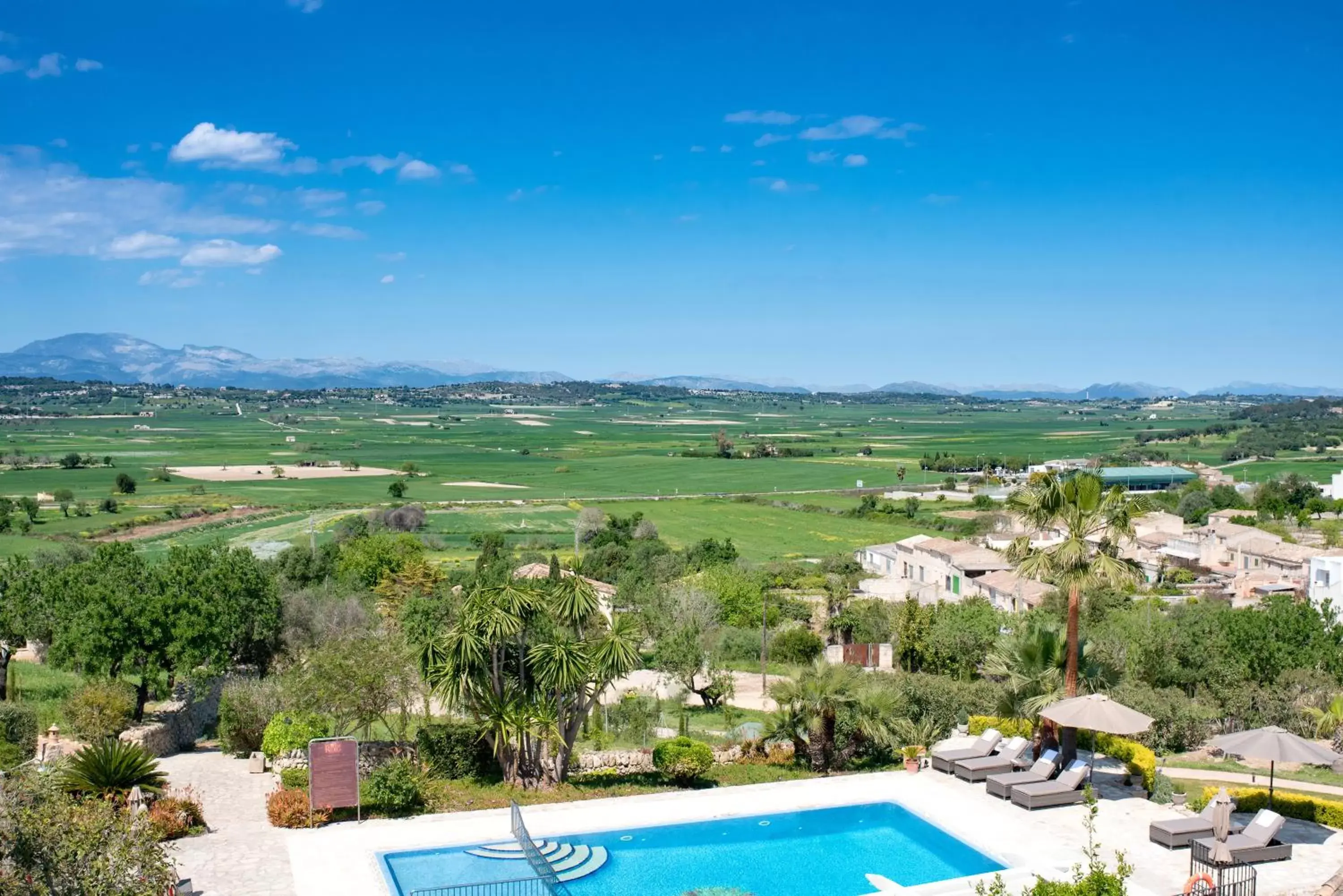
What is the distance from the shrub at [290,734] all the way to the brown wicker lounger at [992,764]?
11981 millimetres

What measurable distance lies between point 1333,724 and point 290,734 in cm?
2110

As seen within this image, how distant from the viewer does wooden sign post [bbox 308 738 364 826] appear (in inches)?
675

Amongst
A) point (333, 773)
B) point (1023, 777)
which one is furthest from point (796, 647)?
point (333, 773)

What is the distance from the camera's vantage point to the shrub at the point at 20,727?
19.8 m

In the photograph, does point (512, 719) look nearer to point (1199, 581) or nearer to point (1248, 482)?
point (1199, 581)

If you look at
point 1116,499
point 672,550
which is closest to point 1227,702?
point 1116,499

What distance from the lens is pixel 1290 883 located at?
49.0ft

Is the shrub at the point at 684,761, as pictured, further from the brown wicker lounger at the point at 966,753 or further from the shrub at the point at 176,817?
the shrub at the point at 176,817

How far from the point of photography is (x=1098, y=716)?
17.7 meters

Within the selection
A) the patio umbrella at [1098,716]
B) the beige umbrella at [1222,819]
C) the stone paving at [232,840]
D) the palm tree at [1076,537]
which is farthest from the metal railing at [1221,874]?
the stone paving at [232,840]

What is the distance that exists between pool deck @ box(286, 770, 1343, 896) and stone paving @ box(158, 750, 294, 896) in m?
0.32

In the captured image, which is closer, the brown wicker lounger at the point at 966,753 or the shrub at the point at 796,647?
the brown wicker lounger at the point at 966,753

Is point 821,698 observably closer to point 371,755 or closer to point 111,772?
point 371,755

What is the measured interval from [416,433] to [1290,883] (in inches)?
7376
